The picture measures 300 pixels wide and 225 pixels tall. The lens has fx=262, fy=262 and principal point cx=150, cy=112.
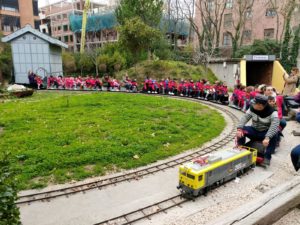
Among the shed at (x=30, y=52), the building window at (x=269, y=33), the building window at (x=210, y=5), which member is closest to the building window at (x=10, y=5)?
the shed at (x=30, y=52)

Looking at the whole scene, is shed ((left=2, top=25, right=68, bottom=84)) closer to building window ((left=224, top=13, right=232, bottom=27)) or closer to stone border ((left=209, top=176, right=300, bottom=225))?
stone border ((left=209, top=176, right=300, bottom=225))

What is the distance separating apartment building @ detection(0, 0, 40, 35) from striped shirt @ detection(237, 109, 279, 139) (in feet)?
169

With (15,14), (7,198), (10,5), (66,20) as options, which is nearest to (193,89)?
(7,198)

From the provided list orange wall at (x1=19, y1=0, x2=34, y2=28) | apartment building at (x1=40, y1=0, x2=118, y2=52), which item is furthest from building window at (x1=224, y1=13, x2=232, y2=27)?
orange wall at (x1=19, y1=0, x2=34, y2=28)

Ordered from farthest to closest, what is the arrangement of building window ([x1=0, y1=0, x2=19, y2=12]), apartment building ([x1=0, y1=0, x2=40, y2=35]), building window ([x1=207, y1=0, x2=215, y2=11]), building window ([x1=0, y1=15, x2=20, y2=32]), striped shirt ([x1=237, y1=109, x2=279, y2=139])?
building window ([x1=0, y1=15, x2=20, y2=32]) → apartment building ([x1=0, y1=0, x2=40, y2=35]) → building window ([x1=0, y1=0, x2=19, y2=12]) → building window ([x1=207, y1=0, x2=215, y2=11]) → striped shirt ([x1=237, y1=109, x2=279, y2=139])

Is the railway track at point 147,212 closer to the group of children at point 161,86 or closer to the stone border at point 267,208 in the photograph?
the stone border at point 267,208

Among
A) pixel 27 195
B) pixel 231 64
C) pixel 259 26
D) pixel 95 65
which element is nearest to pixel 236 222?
pixel 27 195

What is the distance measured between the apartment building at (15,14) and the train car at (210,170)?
51.8m

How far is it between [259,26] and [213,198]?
44316 mm

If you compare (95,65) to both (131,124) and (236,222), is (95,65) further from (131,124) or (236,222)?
(236,222)

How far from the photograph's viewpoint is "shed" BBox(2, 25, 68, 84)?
25.5 metres

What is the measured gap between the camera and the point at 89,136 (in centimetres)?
902

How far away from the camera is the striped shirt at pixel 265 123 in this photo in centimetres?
640

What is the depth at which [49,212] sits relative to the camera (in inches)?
202
